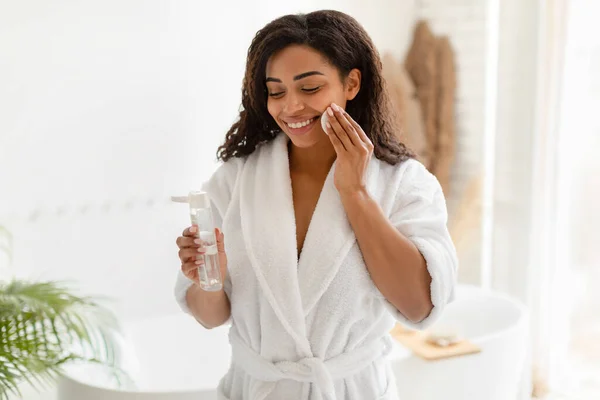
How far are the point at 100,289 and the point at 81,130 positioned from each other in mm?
619

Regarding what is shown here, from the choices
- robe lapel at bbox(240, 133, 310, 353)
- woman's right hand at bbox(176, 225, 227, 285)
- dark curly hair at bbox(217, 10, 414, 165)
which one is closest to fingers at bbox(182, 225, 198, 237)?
woman's right hand at bbox(176, 225, 227, 285)

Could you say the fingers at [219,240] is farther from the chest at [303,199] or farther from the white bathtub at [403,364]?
the white bathtub at [403,364]

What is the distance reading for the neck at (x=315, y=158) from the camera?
4.55ft

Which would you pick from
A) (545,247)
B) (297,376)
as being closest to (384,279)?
(297,376)

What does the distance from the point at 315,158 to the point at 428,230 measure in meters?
0.28

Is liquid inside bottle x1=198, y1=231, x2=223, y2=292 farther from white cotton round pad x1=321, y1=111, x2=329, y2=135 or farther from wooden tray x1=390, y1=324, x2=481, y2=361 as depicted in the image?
wooden tray x1=390, y1=324, x2=481, y2=361

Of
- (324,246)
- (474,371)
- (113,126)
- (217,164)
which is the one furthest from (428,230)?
(217,164)

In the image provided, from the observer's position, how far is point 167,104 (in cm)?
277

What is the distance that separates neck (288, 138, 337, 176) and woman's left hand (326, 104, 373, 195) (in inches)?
4.5

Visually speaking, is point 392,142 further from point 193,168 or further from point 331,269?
point 193,168

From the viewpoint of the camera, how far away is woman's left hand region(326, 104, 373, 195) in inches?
49.1

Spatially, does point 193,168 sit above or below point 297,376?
above

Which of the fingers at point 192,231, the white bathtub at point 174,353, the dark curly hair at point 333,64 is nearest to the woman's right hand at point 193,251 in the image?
the fingers at point 192,231

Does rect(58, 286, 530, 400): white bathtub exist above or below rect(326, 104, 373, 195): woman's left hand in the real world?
below
